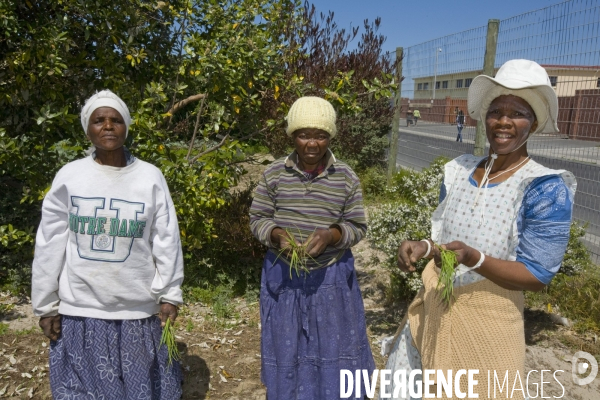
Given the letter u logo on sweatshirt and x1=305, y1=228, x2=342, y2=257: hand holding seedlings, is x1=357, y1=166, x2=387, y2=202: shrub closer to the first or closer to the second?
x1=305, y1=228, x2=342, y2=257: hand holding seedlings

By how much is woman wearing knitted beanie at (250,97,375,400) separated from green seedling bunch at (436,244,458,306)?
2.40ft

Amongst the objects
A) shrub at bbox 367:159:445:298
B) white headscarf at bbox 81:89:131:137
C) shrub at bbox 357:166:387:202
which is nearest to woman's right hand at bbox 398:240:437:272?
white headscarf at bbox 81:89:131:137

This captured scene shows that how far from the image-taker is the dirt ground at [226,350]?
12.1 ft

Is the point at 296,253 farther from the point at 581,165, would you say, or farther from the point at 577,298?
the point at 581,165

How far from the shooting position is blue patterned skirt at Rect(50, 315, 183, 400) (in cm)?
253

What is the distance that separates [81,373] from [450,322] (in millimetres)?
1828

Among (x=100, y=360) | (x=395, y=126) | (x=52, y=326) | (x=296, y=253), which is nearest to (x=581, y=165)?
(x=395, y=126)

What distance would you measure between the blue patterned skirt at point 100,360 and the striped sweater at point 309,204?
85cm

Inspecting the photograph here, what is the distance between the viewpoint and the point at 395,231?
15.5 ft

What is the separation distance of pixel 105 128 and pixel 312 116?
1.05 meters

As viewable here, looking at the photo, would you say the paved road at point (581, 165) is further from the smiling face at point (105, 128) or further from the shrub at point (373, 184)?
the smiling face at point (105, 128)

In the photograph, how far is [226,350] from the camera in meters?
4.25

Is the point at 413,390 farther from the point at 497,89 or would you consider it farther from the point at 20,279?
the point at 20,279

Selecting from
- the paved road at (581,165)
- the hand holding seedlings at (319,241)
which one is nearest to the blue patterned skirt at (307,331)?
the hand holding seedlings at (319,241)
